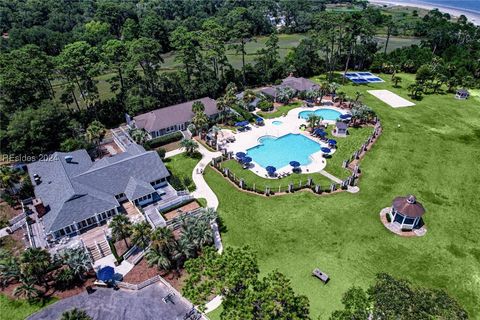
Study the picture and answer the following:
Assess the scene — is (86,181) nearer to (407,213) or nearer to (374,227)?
(374,227)

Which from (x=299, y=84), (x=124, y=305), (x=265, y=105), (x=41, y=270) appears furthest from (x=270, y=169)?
(x=299, y=84)

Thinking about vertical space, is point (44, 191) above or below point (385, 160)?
above

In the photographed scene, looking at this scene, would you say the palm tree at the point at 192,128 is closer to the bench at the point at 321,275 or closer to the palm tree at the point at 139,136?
the palm tree at the point at 139,136

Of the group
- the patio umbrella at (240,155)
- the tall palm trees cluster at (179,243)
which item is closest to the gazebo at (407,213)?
the tall palm trees cluster at (179,243)

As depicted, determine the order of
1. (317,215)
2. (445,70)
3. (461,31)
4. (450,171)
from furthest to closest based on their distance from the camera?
(461,31), (445,70), (450,171), (317,215)

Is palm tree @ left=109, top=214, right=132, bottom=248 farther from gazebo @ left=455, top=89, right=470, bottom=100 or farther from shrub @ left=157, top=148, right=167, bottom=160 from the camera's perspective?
gazebo @ left=455, top=89, right=470, bottom=100

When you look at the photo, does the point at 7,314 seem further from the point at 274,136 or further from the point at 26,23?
the point at 26,23

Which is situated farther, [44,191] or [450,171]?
[450,171]

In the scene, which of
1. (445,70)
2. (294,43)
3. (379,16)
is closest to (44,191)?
(445,70)
